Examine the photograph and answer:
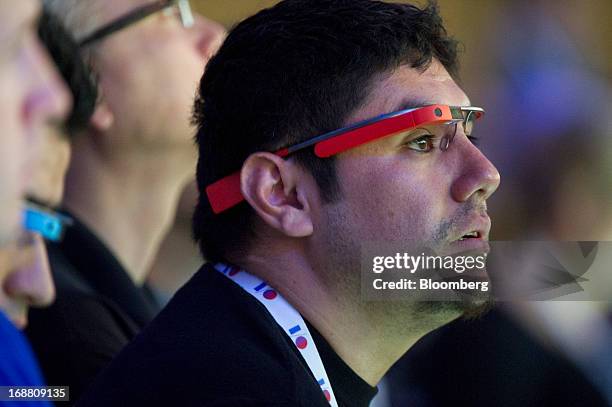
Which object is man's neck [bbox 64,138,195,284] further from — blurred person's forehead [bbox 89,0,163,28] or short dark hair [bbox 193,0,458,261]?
short dark hair [bbox 193,0,458,261]

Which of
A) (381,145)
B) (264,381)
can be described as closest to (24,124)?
(264,381)

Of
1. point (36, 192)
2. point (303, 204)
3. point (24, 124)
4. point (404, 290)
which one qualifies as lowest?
point (404, 290)

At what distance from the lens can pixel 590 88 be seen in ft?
14.9

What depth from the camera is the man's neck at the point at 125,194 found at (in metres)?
3.39

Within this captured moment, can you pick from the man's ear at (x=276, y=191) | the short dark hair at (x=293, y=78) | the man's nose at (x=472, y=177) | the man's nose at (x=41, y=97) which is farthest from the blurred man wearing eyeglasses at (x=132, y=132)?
the man's nose at (x=472, y=177)

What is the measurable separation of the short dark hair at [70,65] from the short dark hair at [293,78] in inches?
12.5

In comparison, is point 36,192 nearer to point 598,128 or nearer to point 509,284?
point 509,284

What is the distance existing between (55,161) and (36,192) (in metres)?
0.24

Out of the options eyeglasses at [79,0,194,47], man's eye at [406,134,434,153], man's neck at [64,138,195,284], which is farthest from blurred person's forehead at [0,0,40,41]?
man's neck at [64,138,195,284]

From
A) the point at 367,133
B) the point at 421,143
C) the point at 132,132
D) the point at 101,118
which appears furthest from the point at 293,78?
the point at 132,132

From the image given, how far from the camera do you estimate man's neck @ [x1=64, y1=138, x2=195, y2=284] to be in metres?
3.39

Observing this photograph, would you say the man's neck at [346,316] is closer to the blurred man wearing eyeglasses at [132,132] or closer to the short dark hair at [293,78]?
the short dark hair at [293,78]

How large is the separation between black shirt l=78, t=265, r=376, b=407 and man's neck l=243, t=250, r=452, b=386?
0.04m

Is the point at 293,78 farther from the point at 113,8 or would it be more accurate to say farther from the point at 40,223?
the point at 113,8
